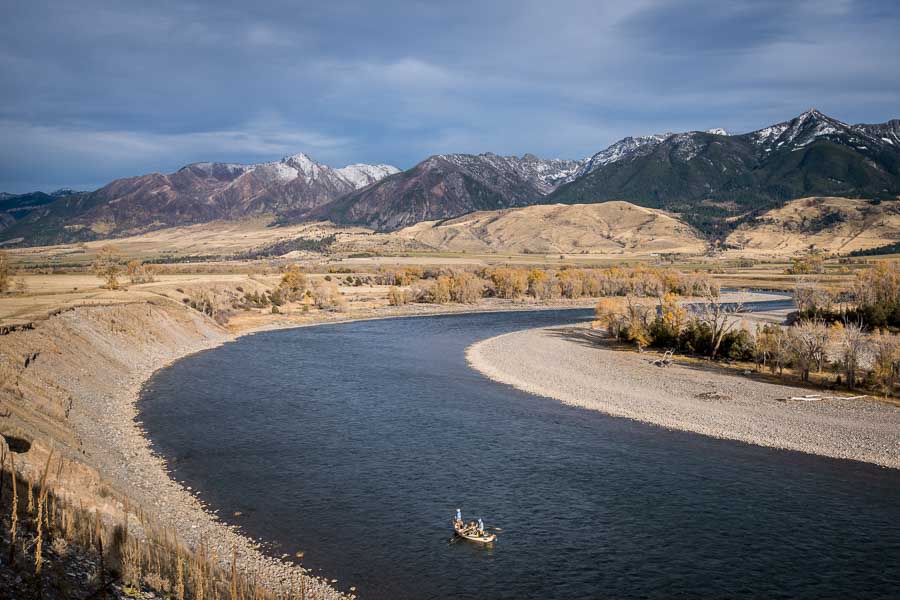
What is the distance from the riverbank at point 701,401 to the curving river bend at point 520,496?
80.5 inches

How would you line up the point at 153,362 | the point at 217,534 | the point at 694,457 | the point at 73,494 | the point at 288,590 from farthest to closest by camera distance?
the point at 153,362
the point at 694,457
the point at 217,534
the point at 73,494
the point at 288,590

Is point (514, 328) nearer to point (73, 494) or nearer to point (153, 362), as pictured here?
point (153, 362)

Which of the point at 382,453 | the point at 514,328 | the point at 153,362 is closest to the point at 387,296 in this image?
the point at 514,328

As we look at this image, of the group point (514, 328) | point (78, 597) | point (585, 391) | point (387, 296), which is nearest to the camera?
point (78, 597)

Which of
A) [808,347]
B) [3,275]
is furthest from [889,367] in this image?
[3,275]

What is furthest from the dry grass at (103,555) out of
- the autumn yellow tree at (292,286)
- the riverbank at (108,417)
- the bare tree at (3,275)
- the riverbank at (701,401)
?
the autumn yellow tree at (292,286)

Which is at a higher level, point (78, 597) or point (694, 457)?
point (78, 597)

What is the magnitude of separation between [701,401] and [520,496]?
21820 millimetres

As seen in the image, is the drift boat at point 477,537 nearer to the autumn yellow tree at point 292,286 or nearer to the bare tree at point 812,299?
the bare tree at point 812,299

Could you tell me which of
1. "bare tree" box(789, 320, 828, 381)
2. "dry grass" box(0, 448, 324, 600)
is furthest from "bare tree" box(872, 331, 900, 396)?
"dry grass" box(0, 448, 324, 600)

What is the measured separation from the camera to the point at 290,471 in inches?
1152

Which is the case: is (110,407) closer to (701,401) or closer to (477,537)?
(477,537)

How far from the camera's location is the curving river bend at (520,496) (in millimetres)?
20281

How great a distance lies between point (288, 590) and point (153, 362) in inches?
1716
